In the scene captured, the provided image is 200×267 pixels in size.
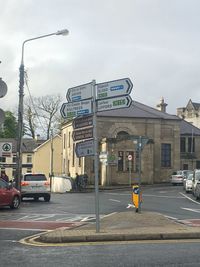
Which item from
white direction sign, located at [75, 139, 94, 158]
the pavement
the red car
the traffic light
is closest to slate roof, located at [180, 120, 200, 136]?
the red car

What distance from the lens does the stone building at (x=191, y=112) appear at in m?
99.8

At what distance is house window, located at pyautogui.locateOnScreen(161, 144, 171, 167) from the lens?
65250mm

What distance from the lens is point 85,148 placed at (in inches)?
519

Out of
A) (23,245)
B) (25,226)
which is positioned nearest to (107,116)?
(25,226)

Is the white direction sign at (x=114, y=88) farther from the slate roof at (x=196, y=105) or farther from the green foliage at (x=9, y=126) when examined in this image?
the green foliage at (x=9, y=126)

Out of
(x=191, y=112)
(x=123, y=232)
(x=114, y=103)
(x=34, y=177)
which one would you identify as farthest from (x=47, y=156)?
(x=114, y=103)

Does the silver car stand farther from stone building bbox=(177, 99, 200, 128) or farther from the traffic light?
the traffic light

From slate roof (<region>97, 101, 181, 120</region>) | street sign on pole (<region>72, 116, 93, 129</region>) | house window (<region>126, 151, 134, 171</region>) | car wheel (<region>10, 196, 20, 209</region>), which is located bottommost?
car wheel (<region>10, 196, 20, 209</region>)

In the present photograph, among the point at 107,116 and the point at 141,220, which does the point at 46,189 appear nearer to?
the point at 141,220

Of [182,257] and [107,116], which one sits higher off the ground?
[107,116]

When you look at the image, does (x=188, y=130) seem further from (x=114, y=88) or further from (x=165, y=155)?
(x=114, y=88)

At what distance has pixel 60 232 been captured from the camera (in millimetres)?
13125

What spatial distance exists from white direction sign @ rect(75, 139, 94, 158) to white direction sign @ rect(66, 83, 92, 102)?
112 cm

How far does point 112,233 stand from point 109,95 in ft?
10.7
